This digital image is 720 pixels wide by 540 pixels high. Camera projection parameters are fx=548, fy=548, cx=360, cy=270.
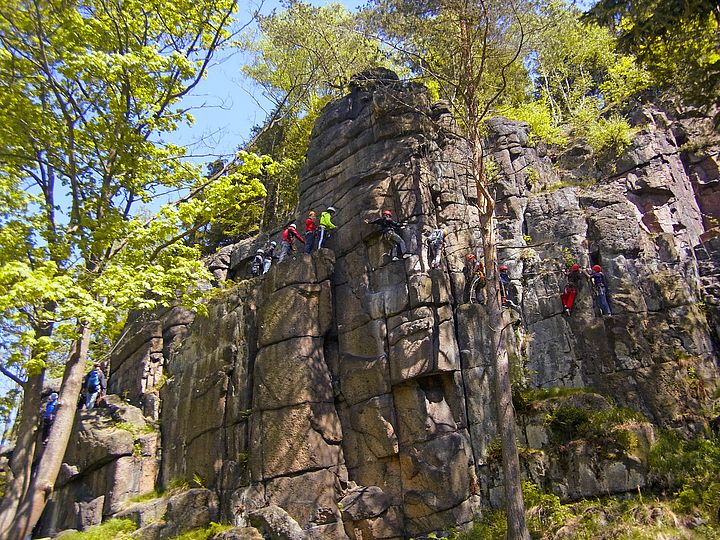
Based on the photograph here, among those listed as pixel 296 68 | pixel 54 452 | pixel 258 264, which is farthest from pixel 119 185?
pixel 296 68

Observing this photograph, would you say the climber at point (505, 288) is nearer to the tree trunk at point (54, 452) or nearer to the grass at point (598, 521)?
the grass at point (598, 521)

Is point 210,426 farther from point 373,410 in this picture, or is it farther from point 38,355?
point 38,355

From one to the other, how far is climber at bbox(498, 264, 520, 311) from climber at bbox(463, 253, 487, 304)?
0.86 meters

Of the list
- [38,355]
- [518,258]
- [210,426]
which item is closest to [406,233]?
[518,258]

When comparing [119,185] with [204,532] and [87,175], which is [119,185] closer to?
[87,175]

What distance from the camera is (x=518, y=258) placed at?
59.6 ft

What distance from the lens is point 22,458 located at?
9.56 meters

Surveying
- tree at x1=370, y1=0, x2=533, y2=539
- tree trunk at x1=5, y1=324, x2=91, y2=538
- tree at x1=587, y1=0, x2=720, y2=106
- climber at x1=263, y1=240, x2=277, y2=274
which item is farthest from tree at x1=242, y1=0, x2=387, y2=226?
tree trunk at x1=5, y1=324, x2=91, y2=538

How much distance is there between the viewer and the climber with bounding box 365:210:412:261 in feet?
55.0

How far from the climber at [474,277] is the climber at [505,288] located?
86 centimetres

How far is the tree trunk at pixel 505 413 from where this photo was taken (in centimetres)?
1129

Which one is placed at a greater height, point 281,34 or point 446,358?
point 281,34

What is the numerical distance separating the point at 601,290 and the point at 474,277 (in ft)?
11.9

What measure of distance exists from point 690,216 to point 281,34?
23134 mm
